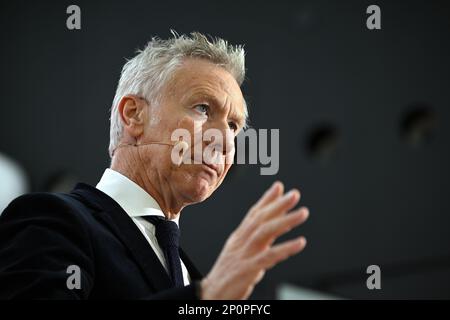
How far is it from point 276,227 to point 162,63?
0.47 meters

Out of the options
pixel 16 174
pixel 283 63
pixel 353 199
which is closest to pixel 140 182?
pixel 283 63

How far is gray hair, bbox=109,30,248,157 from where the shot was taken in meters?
1.10

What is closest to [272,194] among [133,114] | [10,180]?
[133,114]

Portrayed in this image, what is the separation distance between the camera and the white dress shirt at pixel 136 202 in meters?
1.05

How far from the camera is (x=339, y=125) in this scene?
140 inches

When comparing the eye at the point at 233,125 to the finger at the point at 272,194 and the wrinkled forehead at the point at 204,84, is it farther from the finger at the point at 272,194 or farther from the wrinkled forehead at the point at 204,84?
the finger at the point at 272,194

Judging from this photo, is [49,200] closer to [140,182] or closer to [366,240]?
[140,182]

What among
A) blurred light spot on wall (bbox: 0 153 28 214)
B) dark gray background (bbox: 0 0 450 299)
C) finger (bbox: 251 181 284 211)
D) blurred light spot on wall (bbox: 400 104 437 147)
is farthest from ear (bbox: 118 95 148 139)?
blurred light spot on wall (bbox: 400 104 437 147)

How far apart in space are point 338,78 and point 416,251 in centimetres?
95

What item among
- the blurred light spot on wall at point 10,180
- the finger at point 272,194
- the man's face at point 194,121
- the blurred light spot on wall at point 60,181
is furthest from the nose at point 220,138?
the blurred light spot on wall at point 60,181

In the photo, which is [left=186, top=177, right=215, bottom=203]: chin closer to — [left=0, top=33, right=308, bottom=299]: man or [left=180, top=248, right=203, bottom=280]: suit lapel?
→ [left=0, top=33, right=308, bottom=299]: man

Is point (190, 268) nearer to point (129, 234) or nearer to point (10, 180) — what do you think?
point (129, 234)
